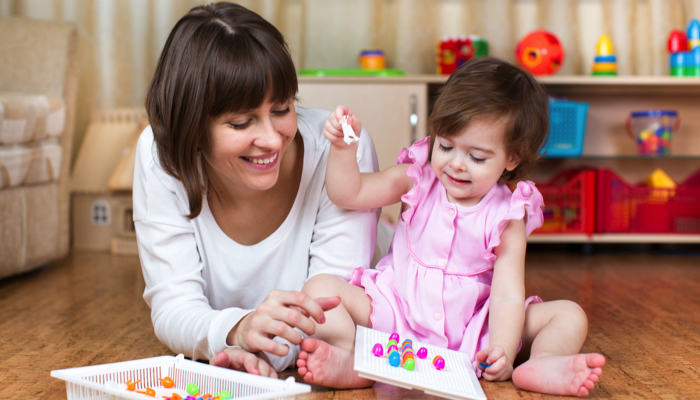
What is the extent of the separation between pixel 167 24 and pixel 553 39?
1.47 meters

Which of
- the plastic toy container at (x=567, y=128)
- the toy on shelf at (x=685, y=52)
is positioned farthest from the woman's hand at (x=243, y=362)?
the toy on shelf at (x=685, y=52)

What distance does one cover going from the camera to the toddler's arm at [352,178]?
2.84 feet

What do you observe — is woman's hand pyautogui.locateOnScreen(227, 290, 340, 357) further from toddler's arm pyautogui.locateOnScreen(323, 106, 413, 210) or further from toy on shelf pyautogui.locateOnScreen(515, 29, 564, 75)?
toy on shelf pyautogui.locateOnScreen(515, 29, 564, 75)

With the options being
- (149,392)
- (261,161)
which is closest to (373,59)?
(261,161)

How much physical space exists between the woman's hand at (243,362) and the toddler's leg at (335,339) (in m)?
0.05

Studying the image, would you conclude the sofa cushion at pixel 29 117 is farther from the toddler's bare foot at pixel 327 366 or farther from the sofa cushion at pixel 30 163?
the toddler's bare foot at pixel 327 366

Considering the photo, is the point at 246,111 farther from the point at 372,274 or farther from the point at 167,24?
the point at 167,24

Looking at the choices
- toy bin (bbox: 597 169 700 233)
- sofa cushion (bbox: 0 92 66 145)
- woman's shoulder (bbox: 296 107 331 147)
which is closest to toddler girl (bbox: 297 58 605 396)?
woman's shoulder (bbox: 296 107 331 147)

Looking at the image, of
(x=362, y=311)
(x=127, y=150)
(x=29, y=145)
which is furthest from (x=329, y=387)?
(x=127, y=150)

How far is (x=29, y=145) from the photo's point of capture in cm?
159

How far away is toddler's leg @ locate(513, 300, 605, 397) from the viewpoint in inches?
28.7

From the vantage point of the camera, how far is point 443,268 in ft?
3.01

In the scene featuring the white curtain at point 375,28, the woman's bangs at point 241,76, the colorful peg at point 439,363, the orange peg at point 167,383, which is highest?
the white curtain at point 375,28

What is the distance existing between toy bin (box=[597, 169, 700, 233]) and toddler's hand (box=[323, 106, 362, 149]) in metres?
1.60
